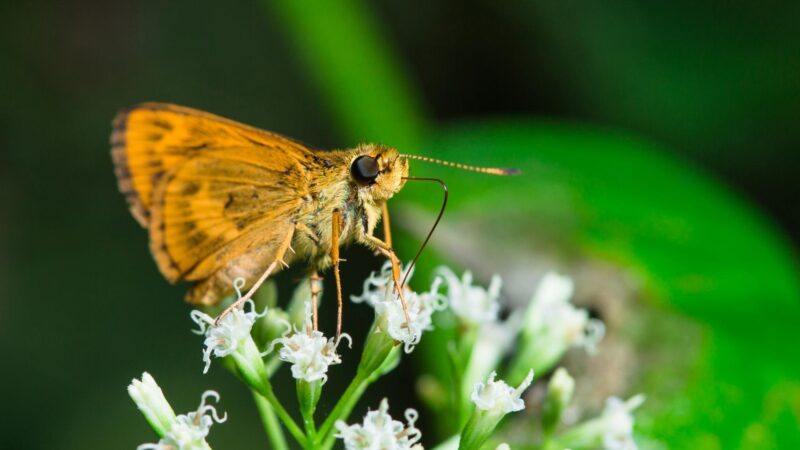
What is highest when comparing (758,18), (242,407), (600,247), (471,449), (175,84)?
(758,18)

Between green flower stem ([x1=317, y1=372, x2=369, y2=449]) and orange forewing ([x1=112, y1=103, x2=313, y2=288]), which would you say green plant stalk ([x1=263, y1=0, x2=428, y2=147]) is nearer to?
orange forewing ([x1=112, y1=103, x2=313, y2=288])

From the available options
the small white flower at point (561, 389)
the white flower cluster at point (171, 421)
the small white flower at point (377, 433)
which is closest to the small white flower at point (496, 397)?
the small white flower at point (377, 433)

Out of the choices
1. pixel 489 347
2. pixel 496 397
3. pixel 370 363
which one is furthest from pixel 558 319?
pixel 370 363

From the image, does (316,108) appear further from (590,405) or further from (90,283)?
(590,405)

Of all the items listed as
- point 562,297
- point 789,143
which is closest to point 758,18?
point 789,143

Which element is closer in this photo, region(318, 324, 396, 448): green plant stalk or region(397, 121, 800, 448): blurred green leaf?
region(318, 324, 396, 448): green plant stalk

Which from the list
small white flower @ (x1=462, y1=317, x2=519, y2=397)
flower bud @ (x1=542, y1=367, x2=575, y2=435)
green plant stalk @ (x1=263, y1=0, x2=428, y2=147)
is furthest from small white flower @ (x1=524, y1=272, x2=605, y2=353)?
green plant stalk @ (x1=263, y1=0, x2=428, y2=147)
